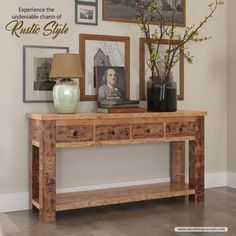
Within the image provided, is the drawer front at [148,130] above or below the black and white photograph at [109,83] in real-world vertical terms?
below

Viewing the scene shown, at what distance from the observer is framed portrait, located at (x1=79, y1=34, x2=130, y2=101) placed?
3738 millimetres

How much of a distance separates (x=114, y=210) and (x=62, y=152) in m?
0.64

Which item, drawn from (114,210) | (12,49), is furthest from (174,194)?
(12,49)

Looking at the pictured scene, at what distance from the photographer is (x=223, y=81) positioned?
4434 millimetres

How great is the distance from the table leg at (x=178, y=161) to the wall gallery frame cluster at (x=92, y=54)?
1.78 feet

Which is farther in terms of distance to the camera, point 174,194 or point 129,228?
point 174,194

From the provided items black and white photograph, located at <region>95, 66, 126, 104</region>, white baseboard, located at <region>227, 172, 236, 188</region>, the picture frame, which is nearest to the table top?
black and white photograph, located at <region>95, 66, 126, 104</region>

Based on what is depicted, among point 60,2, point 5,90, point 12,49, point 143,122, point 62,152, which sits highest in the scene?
point 60,2

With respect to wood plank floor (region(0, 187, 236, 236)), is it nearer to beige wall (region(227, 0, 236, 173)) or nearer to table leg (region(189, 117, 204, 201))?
table leg (region(189, 117, 204, 201))

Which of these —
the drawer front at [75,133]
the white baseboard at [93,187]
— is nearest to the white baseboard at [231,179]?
the white baseboard at [93,187]

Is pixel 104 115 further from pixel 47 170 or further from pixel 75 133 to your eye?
pixel 47 170

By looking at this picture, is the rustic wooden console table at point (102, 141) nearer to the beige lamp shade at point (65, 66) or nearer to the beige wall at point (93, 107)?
the beige wall at point (93, 107)

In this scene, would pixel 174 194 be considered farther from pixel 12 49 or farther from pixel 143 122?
pixel 12 49

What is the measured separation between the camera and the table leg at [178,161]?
4070 millimetres
